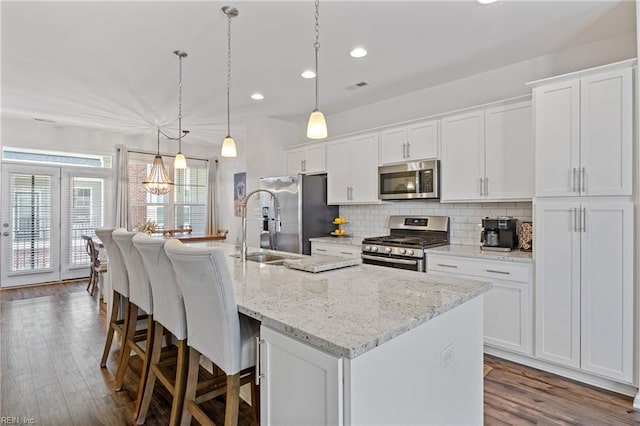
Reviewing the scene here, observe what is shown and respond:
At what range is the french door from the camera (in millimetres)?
5645

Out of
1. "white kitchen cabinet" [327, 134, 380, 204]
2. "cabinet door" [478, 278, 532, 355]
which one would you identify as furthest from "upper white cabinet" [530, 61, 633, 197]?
"white kitchen cabinet" [327, 134, 380, 204]

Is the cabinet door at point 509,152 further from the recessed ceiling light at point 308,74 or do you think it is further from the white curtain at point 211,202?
the white curtain at point 211,202

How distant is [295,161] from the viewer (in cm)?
521

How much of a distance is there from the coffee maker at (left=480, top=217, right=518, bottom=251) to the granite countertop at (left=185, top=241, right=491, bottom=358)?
1.57 meters

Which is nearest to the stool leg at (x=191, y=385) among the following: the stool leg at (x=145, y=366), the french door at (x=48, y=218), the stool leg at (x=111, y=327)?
the stool leg at (x=145, y=366)

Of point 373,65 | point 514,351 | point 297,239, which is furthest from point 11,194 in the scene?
point 514,351

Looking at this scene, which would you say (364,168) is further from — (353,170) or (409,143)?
(409,143)

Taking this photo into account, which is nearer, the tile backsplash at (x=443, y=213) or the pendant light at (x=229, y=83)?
the pendant light at (x=229, y=83)

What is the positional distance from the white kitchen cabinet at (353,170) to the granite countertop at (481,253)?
107cm

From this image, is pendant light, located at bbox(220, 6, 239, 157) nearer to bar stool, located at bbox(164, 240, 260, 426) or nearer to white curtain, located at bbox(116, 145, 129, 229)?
bar stool, located at bbox(164, 240, 260, 426)

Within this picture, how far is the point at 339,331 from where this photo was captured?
3.67 feet

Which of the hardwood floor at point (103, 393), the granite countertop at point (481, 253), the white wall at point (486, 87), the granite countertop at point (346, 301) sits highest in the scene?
the white wall at point (486, 87)

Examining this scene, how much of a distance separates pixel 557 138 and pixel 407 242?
153 centimetres

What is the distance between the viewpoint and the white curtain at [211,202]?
7.58 meters
